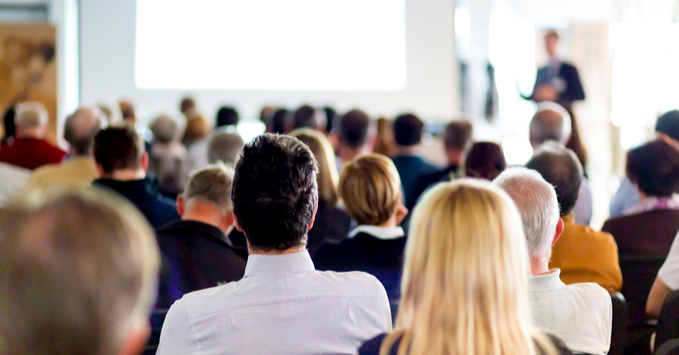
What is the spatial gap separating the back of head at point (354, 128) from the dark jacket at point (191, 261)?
2701mm

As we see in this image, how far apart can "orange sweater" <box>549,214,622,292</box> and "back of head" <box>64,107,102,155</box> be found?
273 cm

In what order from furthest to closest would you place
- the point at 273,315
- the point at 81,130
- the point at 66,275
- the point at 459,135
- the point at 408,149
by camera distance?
the point at 408,149
the point at 459,135
the point at 81,130
the point at 273,315
the point at 66,275

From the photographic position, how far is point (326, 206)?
3049 mm

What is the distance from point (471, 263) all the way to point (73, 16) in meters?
9.74

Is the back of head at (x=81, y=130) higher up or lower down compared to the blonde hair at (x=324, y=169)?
higher up

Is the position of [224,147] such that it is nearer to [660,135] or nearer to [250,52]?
[660,135]

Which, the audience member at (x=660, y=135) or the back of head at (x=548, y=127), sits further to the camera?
the back of head at (x=548, y=127)

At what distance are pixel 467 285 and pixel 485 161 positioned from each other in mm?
2120

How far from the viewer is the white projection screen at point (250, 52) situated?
28.2 ft

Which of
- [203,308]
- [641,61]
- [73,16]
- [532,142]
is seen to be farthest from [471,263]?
[73,16]

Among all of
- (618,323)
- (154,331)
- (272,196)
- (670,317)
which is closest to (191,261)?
(154,331)

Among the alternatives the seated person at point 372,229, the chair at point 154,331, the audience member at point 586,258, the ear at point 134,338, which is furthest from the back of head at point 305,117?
the ear at point 134,338

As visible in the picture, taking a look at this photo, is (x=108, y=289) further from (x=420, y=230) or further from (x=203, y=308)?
(x=203, y=308)

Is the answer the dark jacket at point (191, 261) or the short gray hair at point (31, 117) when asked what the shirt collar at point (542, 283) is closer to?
the dark jacket at point (191, 261)
